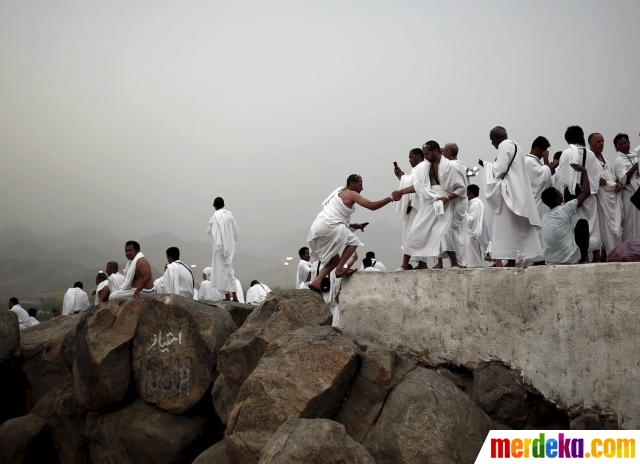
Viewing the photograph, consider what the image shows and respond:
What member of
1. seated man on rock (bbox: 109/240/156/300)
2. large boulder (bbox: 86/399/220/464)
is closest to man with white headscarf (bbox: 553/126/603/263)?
large boulder (bbox: 86/399/220/464)

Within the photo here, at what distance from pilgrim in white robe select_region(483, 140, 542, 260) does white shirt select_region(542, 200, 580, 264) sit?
1.16 feet

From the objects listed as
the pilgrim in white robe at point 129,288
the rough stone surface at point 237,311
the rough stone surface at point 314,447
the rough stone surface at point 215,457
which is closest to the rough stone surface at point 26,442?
the pilgrim in white robe at point 129,288

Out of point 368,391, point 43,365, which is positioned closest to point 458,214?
point 368,391

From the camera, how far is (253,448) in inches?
173

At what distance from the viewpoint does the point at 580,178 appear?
6.52m

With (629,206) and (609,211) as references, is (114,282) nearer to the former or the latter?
(609,211)

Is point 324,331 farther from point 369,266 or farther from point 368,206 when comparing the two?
point 369,266

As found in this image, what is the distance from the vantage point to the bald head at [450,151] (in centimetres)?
733

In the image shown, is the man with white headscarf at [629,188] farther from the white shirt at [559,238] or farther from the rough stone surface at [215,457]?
the rough stone surface at [215,457]

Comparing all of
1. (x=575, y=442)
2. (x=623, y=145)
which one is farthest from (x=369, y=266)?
(x=575, y=442)

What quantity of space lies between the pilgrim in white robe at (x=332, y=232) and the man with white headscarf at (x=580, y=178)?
2518 mm

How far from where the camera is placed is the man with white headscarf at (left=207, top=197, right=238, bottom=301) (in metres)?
11.1

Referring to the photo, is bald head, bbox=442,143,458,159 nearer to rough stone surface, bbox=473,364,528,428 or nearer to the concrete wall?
the concrete wall

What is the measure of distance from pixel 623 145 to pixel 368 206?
320 centimetres
